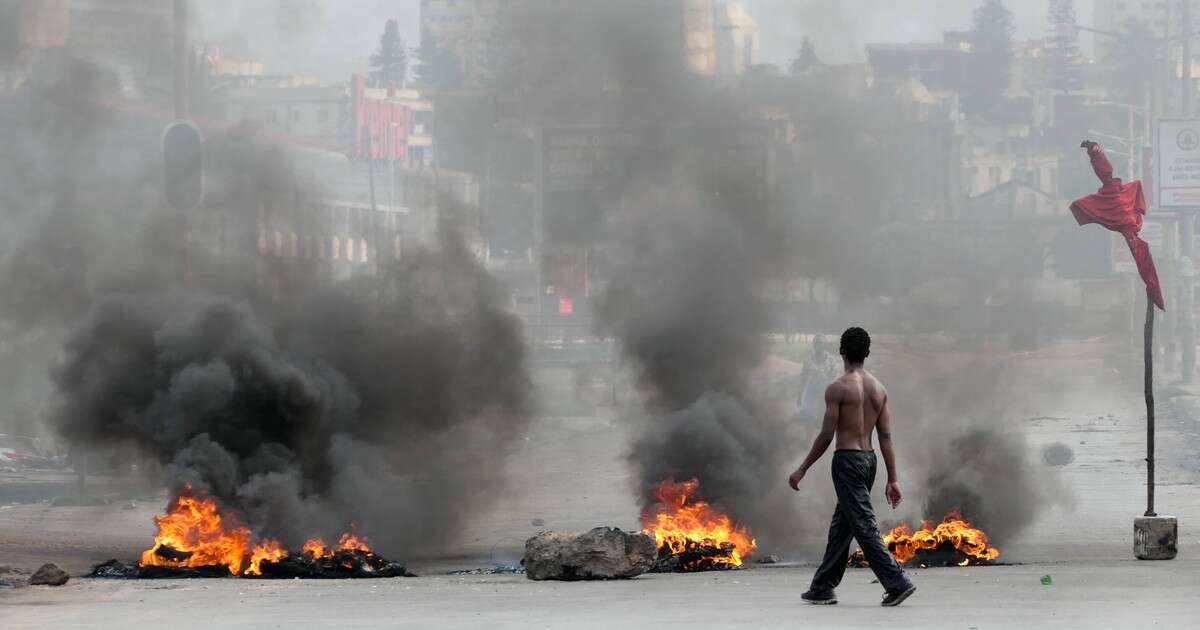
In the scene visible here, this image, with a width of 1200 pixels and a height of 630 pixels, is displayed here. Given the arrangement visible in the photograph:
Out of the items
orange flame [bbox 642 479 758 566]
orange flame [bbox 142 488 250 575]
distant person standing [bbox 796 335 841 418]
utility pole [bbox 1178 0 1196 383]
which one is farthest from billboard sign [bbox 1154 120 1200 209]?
orange flame [bbox 142 488 250 575]

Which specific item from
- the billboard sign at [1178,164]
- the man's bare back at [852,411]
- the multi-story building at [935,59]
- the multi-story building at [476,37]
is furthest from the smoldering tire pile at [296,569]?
the multi-story building at [935,59]

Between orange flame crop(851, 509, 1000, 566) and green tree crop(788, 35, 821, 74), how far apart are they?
17.4 meters

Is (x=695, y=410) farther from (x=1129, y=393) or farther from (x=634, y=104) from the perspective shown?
(x=1129, y=393)

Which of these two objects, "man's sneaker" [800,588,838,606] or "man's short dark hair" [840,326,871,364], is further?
"man's sneaker" [800,588,838,606]

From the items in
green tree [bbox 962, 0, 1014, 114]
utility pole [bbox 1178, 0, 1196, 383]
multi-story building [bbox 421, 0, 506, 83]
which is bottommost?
utility pole [bbox 1178, 0, 1196, 383]

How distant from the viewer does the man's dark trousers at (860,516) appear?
12102mm

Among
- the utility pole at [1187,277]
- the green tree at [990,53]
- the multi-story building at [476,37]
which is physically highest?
the green tree at [990,53]

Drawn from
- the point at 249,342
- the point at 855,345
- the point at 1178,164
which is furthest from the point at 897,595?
the point at 1178,164

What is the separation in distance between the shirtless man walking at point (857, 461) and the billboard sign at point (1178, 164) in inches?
2002

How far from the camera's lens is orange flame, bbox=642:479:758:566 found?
63.2ft

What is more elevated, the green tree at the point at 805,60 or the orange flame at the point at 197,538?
the green tree at the point at 805,60

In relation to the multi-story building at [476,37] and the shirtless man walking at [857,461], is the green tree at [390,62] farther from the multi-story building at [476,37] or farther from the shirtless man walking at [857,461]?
the shirtless man walking at [857,461]

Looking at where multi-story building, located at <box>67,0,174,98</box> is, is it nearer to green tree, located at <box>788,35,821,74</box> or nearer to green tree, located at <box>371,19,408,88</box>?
green tree, located at <box>788,35,821,74</box>

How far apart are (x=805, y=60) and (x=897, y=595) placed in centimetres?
2500
